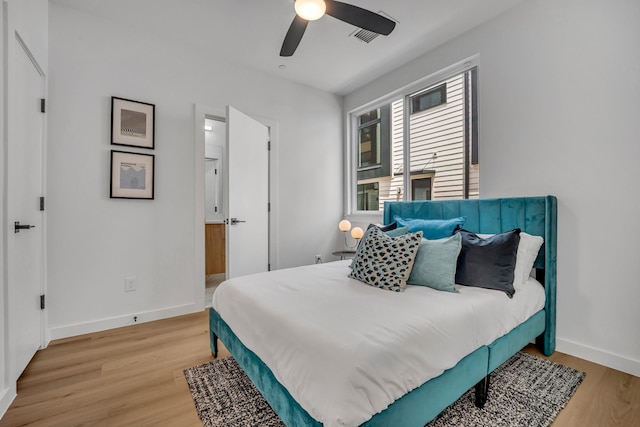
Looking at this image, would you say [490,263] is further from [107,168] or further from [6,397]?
[107,168]

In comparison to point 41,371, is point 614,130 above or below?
above

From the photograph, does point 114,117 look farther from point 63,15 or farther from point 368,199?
point 368,199

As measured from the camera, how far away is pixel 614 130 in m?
1.94

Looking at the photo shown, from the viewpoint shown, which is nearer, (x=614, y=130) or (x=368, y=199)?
(x=614, y=130)

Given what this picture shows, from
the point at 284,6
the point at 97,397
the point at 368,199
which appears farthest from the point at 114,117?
the point at 368,199

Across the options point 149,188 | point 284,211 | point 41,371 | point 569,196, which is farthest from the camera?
point 284,211

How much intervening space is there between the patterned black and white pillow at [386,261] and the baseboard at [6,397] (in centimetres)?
204

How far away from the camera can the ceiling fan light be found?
1771 millimetres

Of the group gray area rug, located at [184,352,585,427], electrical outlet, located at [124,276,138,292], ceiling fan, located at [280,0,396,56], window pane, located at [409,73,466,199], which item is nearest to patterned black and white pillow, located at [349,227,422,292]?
gray area rug, located at [184,352,585,427]

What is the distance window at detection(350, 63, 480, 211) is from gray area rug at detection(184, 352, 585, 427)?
158 centimetres

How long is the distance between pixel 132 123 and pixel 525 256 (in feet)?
11.4

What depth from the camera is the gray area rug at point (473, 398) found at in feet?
4.72

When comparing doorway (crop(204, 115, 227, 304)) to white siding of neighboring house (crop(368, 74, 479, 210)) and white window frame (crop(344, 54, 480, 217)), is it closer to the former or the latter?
white window frame (crop(344, 54, 480, 217))

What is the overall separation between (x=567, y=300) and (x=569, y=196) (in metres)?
0.78
